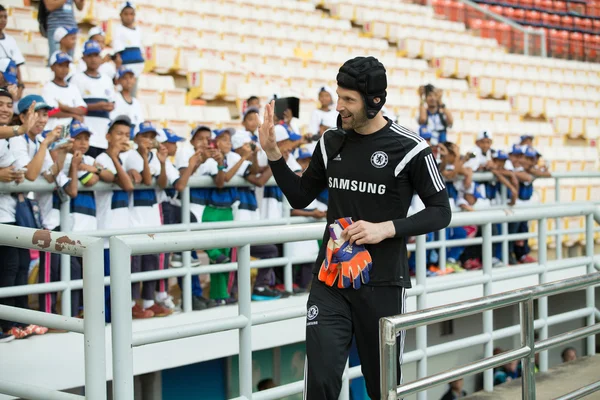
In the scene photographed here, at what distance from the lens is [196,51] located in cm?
1363

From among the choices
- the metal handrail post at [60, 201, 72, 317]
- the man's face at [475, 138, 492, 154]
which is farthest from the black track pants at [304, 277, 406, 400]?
the man's face at [475, 138, 492, 154]

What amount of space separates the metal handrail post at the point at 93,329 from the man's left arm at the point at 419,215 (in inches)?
37.2

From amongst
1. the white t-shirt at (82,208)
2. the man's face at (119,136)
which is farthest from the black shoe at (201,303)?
the man's face at (119,136)

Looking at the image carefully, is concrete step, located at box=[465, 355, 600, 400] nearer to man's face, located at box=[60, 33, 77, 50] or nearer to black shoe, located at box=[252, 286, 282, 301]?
black shoe, located at box=[252, 286, 282, 301]

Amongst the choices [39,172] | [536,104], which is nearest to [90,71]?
[39,172]

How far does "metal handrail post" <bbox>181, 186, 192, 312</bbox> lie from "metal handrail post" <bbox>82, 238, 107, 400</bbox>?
2.77 metres

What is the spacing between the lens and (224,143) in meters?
6.83

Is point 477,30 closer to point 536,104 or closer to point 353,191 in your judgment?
point 536,104

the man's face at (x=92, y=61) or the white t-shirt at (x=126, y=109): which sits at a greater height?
the man's face at (x=92, y=61)

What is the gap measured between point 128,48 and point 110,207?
12.9ft

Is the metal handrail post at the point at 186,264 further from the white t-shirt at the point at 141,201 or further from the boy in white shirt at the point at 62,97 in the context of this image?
the boy in white shirt at the point at 62,97

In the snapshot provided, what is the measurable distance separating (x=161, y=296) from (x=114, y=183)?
2.95 ft

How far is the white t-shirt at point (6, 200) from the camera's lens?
5043mm

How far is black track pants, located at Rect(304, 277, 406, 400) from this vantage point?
3.20 metres
